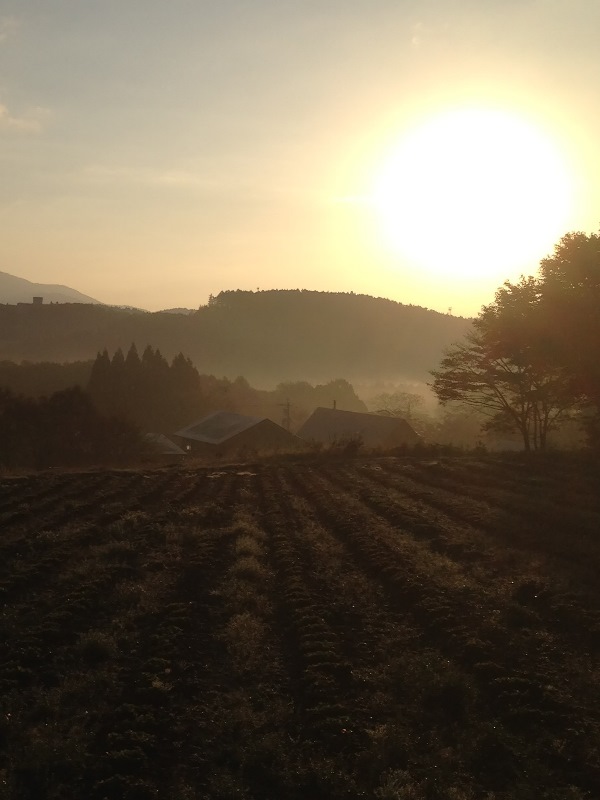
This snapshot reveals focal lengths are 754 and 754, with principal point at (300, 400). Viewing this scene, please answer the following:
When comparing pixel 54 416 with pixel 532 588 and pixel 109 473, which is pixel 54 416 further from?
pixel 532 588

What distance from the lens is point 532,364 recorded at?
36.4 m

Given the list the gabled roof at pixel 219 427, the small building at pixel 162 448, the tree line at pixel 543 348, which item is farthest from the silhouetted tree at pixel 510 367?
the gabled roof at pixel 219 427

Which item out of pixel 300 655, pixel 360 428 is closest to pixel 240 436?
pixel 360 428

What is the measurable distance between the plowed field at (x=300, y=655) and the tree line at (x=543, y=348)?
42.1 ft

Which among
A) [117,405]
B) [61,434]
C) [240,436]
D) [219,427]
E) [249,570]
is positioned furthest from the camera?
[117,405]

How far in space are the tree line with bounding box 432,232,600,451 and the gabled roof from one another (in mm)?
25926

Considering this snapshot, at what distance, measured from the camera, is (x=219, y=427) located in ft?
221

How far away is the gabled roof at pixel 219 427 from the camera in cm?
6331

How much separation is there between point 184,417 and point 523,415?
183 ft

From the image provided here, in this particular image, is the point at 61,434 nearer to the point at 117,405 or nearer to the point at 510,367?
the point at 117,405

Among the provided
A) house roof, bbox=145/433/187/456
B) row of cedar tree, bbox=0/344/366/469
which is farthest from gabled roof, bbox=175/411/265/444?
row of cedar tree, bbox=0/344/366/469

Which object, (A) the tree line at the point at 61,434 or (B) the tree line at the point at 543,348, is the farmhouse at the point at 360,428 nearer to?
(A) the tree line at the point at 61,434

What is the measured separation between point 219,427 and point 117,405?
15.4 metres

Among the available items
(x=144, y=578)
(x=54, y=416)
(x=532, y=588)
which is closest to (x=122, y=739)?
(x=144, y=578)
